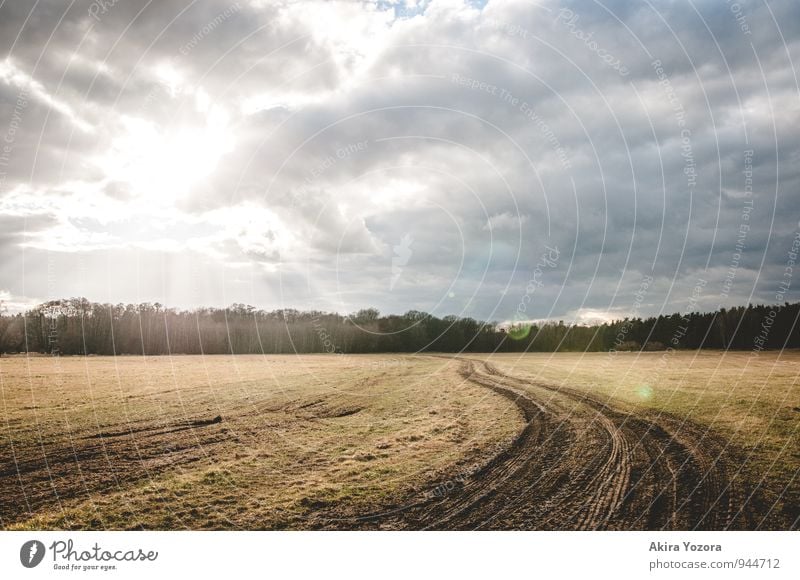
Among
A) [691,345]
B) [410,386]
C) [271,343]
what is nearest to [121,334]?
[271,343]

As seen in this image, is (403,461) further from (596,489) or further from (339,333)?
(339,333)

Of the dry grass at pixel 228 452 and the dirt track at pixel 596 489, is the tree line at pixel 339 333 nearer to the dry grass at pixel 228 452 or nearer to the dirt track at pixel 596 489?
the dry grass at pixel 228 452

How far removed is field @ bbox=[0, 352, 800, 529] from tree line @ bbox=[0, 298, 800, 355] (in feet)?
112

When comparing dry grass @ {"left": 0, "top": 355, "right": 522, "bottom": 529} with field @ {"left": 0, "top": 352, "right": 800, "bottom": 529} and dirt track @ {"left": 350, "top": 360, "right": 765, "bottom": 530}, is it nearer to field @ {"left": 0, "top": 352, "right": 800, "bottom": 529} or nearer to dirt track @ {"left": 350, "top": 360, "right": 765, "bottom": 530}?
field @ {"left": 0, "top": 352, "right": 800, "bottom": 529}

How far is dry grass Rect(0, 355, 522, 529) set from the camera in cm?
1145

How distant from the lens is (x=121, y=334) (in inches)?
3442

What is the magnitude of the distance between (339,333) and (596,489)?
74903 mm

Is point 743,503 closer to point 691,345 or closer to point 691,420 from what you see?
point 691,420

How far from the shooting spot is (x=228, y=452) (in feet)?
50.9

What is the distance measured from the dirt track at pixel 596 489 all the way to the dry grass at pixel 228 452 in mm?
1009

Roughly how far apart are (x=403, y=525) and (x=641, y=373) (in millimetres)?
35616

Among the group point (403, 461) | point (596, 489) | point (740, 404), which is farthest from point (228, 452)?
point (740, 404)

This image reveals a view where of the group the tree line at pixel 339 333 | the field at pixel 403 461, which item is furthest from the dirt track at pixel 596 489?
the tree line at pixel 339 333

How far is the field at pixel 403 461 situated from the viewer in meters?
11.2
